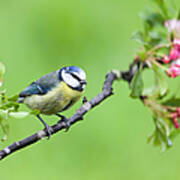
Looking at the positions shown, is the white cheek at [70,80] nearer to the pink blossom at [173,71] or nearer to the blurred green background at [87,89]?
the pink blossom at [173,71]

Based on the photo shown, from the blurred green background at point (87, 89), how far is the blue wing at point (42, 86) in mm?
849

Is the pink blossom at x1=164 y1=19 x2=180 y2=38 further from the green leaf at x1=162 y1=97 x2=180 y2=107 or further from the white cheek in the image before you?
the white cheek

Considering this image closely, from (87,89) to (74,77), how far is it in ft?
3.82

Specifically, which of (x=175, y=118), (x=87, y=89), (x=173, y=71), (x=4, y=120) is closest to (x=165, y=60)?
(x=173, y=71)

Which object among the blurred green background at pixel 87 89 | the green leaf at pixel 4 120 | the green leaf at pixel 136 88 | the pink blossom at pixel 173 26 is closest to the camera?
the green leaf at pixel 4 120

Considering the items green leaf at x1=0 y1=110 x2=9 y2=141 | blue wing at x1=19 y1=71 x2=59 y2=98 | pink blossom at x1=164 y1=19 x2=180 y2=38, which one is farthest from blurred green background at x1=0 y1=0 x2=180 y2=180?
green leaf at x1=0 y1=110 x2=9 y2=141

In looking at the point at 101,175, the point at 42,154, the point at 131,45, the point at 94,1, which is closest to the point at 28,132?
the point at 42,154

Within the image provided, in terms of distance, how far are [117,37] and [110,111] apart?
698 millimetres

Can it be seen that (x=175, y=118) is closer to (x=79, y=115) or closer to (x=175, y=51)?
(x=175, y=51)

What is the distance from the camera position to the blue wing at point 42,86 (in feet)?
4.07

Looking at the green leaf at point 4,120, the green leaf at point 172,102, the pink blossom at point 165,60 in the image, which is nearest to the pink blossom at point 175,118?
the green leaf at point 172,102

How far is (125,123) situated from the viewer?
8.14 ft

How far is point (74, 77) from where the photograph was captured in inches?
48.6

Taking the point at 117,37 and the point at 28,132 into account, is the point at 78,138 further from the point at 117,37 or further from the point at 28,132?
the point at 117,37
